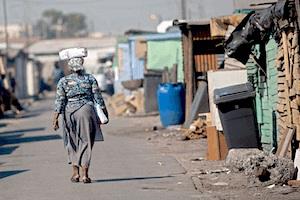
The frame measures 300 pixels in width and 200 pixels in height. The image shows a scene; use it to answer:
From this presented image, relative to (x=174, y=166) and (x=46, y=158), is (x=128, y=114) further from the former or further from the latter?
(x=174, y=166)

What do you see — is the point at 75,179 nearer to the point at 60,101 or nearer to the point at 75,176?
the point at 75,176

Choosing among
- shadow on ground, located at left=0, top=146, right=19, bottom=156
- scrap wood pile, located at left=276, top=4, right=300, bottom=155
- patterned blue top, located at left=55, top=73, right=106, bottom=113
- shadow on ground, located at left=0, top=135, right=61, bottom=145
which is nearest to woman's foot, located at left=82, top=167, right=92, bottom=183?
patterned blue top, located at left=55, top=73, right=106, bottom=113

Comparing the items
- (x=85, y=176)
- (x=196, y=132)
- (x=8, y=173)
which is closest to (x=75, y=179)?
(x=85, y=176)

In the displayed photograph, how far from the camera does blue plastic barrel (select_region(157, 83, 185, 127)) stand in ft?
86.7

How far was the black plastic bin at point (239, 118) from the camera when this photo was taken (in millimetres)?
16375

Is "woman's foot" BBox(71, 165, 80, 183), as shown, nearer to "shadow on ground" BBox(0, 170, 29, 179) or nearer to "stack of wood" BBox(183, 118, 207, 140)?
"shadow on ground" BBox(0, 170, 29, 179)

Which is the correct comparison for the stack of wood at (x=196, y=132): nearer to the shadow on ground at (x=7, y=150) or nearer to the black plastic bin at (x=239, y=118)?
the shadow on ground at (x=7, y=150)

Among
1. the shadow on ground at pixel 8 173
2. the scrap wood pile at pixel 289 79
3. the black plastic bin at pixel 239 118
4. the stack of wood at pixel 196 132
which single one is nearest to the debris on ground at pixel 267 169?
the scrap wood pile at pixel 289 79

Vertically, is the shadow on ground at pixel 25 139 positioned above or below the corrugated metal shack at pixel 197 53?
below

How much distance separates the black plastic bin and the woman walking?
2895 millimetres

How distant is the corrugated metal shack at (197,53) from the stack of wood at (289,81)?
990 cm

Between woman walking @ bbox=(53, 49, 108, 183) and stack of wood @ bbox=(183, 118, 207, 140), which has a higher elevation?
woman walking @ bbox=(53, 49, 108, 183)

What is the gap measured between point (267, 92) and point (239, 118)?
85cm

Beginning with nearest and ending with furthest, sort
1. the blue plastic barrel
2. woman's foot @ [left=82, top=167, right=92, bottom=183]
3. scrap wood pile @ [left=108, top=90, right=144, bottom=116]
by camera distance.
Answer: woman's foot @ [left=82, top=167, right=92, bottom=183] < the blue plastic barrel < scrap wood pile @ [left=108, top=90, right=144, bottom=116]
